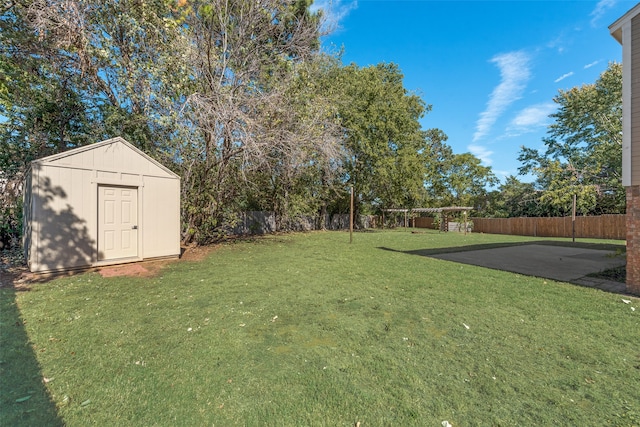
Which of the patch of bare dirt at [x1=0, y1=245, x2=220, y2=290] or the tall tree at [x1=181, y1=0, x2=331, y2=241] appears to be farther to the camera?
the tall tree at [x1=181, y1=0, x2=331, y2=241]

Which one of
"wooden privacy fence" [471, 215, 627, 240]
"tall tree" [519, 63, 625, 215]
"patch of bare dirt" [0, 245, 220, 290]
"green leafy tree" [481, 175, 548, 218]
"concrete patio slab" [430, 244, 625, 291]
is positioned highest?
"tall tree" [519, 63, 625, 215]

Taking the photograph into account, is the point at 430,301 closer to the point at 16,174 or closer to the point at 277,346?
A: the point at 277,346

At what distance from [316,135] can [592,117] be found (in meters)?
23.9

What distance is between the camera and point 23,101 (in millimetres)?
7090

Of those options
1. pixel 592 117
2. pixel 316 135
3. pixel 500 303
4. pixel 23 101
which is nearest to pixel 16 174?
pixel 23 101

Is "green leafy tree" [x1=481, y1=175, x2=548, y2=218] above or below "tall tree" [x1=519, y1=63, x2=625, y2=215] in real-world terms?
below

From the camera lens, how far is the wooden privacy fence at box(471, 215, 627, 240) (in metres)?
16.2

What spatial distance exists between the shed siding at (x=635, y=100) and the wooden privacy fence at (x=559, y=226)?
1614 cm

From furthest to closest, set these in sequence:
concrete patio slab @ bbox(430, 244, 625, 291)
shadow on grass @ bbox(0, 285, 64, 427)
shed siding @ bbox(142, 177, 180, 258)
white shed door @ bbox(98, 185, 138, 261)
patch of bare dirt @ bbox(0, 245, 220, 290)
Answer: shed siding @ bbox(142, 177, 180, 258) < white shed door @ bbox(98, 185, 138, 261) < concrete patio slab @ bbox(430, 244, 625, 291) < patch of bare dirt @ bbox(0, 245, 220, 290) < shadow on grass @ bbox(0, 285, 64, 427)

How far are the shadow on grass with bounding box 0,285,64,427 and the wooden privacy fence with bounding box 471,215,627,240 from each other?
23355mm

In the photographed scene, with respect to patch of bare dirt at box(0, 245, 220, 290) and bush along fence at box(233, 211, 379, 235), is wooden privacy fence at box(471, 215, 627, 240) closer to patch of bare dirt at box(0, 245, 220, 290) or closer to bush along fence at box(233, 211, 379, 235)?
bush along fence at box(233, 211, 379, 235)

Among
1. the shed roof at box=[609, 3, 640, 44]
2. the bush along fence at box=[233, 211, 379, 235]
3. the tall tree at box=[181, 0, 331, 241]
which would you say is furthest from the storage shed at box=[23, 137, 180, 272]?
the shed roof at box=[609, 3, 640, 44]

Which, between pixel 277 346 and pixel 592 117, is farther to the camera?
pixel 592 117

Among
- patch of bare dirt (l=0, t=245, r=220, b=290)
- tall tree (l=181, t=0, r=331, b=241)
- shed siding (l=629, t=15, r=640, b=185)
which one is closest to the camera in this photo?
shed siding (l=629, t=15, r=640, b=185)
